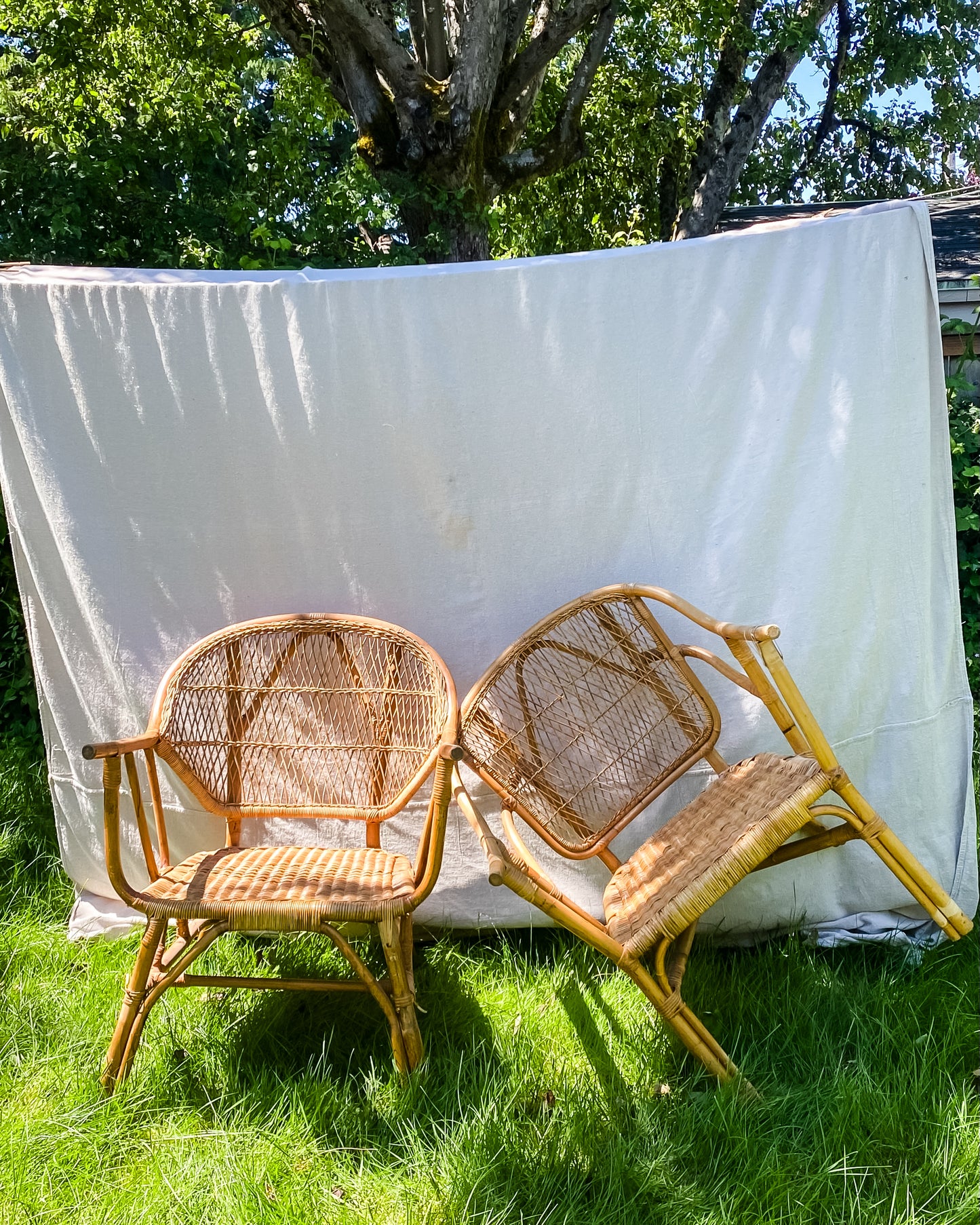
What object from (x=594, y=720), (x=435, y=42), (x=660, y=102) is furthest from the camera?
(x=660, y=102)

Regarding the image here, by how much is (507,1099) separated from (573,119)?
6492mm

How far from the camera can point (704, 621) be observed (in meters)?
2.24

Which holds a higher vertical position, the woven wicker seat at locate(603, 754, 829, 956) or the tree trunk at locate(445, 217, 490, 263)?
the tree trunk at locate(445, 217, 490, 263)

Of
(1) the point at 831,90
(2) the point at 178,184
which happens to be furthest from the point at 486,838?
(1) the point at 831,90

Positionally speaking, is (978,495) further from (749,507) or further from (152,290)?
(152,290)

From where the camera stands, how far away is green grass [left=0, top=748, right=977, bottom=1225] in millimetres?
1855

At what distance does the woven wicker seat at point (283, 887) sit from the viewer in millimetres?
2051

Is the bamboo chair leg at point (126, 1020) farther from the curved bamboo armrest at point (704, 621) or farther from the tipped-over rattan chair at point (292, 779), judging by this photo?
the curved bamboo armrest at point (704, 621)

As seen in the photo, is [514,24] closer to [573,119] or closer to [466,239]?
[573,119]

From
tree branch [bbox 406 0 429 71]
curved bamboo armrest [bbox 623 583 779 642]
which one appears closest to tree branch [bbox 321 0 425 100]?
tree branch [bbox 406 0 429 71]

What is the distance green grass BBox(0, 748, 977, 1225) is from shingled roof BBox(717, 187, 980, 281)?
15.8 ft

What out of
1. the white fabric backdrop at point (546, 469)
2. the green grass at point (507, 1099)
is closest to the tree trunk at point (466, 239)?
the white fabric backdrop at point (546, 469)

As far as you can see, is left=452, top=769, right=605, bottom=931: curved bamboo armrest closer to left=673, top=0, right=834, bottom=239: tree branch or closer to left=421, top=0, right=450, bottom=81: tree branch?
left=421, top=0, right=450, bottom=81: tree branch

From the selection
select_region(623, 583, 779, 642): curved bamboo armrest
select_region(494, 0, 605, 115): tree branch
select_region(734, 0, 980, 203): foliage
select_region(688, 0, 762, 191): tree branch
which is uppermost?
select_region(734, 0, 980, 203): foliage
